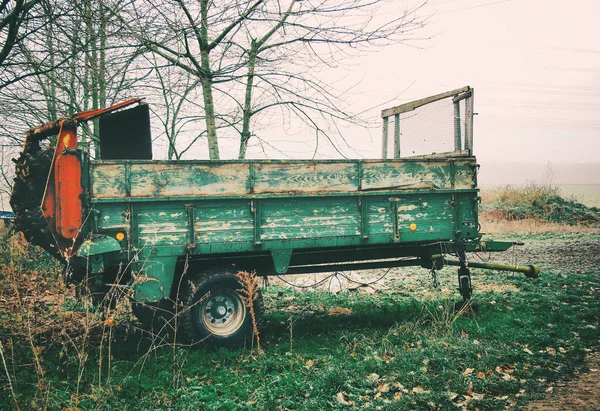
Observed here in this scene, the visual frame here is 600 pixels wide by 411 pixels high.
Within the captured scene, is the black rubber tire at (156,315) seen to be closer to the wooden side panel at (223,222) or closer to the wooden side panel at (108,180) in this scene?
the wooden side panel at (223,222)

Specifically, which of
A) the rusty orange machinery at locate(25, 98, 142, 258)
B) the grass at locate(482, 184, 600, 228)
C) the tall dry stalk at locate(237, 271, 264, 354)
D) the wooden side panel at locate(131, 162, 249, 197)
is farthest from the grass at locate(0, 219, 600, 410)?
the grass at locate(482, 184, 600, 228)

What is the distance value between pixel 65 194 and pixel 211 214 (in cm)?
159

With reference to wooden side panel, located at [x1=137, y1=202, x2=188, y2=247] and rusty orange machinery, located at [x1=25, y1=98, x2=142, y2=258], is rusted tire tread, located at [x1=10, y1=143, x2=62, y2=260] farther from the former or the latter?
wooden side panel, located at [x1=137, y1=202, x2=188, y2=247]

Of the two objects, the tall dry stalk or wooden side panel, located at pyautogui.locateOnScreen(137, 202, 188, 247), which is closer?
the tall dry stalk

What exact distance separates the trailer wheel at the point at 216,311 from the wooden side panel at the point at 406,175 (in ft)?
7.08

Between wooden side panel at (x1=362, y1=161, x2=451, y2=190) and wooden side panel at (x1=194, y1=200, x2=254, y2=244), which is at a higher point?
wooden side panel at (x1=362, y1=161, x2=451, y2=190)

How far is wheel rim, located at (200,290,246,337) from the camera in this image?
5.72 m

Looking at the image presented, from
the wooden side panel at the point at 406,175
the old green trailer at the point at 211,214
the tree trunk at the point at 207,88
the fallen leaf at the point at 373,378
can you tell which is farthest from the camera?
the tree trunk at the point at 207,88

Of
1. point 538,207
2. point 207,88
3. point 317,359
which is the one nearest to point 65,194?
point 317,359

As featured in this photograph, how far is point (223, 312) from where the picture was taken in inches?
229

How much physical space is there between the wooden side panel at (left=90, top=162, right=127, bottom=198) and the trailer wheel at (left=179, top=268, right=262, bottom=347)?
133 centimetres

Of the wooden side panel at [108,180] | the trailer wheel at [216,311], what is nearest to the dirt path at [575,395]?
the trailer wheel at [216,311]

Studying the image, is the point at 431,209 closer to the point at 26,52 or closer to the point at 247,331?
the point at 247,331

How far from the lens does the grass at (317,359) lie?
4.08 metres
